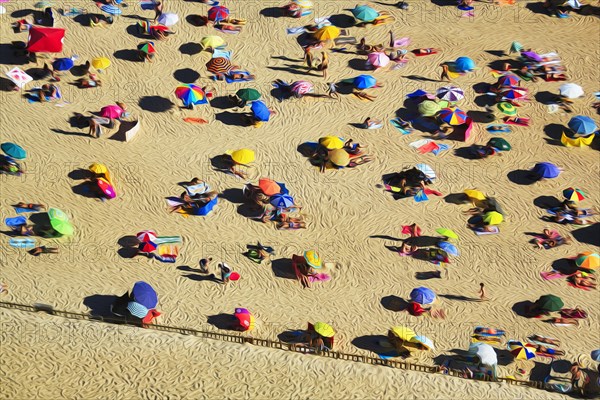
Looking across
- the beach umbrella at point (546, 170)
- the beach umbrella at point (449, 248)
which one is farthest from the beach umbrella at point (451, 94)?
the beach umbrella at point (449, 248)

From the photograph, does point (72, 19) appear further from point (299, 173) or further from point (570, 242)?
point (570, 242)

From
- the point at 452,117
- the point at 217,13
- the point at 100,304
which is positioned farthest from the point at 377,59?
the point at 100,304

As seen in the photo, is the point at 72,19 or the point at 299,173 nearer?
the point at 299,173

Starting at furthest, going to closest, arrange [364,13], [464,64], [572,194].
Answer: [364,13] → [464,64] → [572,194]

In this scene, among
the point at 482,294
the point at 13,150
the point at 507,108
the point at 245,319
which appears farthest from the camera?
the point at 507,108

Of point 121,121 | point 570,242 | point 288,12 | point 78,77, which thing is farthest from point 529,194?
point 78,77

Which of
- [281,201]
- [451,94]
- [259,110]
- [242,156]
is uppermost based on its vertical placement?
[451,94]

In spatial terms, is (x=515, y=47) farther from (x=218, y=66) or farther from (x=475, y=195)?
(x=218, y=66)
